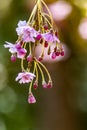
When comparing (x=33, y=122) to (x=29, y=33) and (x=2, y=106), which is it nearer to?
(x=2, y=106)

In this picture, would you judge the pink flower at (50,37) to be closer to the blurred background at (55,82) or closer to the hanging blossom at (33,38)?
the hanging blossom at (33,38)

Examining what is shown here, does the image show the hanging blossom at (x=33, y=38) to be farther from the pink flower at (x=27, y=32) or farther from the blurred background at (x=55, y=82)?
the blurred background at (x=55, y=82)

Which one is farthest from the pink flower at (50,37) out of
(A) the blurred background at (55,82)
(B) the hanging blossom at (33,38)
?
A: (A) the blurred background at (55,82)

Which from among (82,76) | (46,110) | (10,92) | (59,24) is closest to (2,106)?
(10,92)

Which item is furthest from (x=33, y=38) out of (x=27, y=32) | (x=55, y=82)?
(x=55, y=82)

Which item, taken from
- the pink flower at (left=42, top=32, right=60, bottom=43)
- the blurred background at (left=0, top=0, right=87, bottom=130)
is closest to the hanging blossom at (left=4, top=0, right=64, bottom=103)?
the pink flower at (left=42, top=32, right=60, bottom=43)

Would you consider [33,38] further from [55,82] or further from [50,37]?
[55,82]

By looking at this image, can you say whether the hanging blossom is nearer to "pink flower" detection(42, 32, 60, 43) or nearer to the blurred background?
"pink flower" detection(42, 32, 60, 43)

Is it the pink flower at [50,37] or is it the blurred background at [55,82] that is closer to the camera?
the pink flower at [50,37]

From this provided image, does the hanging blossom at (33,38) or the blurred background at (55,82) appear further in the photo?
the blurred background at (55,82)
